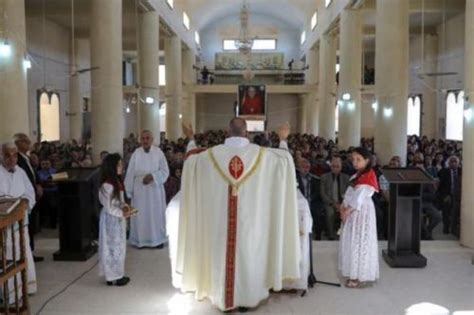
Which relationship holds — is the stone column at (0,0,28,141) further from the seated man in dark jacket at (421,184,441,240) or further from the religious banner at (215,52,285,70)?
the religious banner at (215,52,285,70)

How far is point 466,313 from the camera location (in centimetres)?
558

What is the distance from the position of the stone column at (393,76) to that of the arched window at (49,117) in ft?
46.6

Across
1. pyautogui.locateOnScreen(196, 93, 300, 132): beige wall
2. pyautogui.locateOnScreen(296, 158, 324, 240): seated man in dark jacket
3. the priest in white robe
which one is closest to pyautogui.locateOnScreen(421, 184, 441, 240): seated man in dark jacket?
pyautogui.locateOnScreen(296, 158, 324, 240): seated man in dark jacket

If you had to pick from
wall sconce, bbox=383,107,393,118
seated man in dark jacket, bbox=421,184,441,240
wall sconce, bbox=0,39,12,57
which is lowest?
seated man in dark jacket, bbox=421,184,441,240

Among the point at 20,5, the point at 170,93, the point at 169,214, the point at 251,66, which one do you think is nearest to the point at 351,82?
the point at 170,93

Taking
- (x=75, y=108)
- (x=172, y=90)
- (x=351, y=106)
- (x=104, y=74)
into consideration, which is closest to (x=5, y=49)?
(x=104, y=74)

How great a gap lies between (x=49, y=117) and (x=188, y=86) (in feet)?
29.1

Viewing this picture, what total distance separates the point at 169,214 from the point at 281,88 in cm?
2517

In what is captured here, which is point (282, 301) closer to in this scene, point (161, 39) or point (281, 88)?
point (161, 39)

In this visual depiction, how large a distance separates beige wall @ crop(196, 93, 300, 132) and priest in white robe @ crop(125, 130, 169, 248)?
30.6 m

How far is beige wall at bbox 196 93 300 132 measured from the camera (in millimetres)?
39250

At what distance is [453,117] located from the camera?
2312 cm

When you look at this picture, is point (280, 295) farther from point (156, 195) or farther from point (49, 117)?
point (49, 117)

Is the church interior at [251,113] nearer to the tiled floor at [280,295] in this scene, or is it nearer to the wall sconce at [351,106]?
the tiled floor at [280,295]
